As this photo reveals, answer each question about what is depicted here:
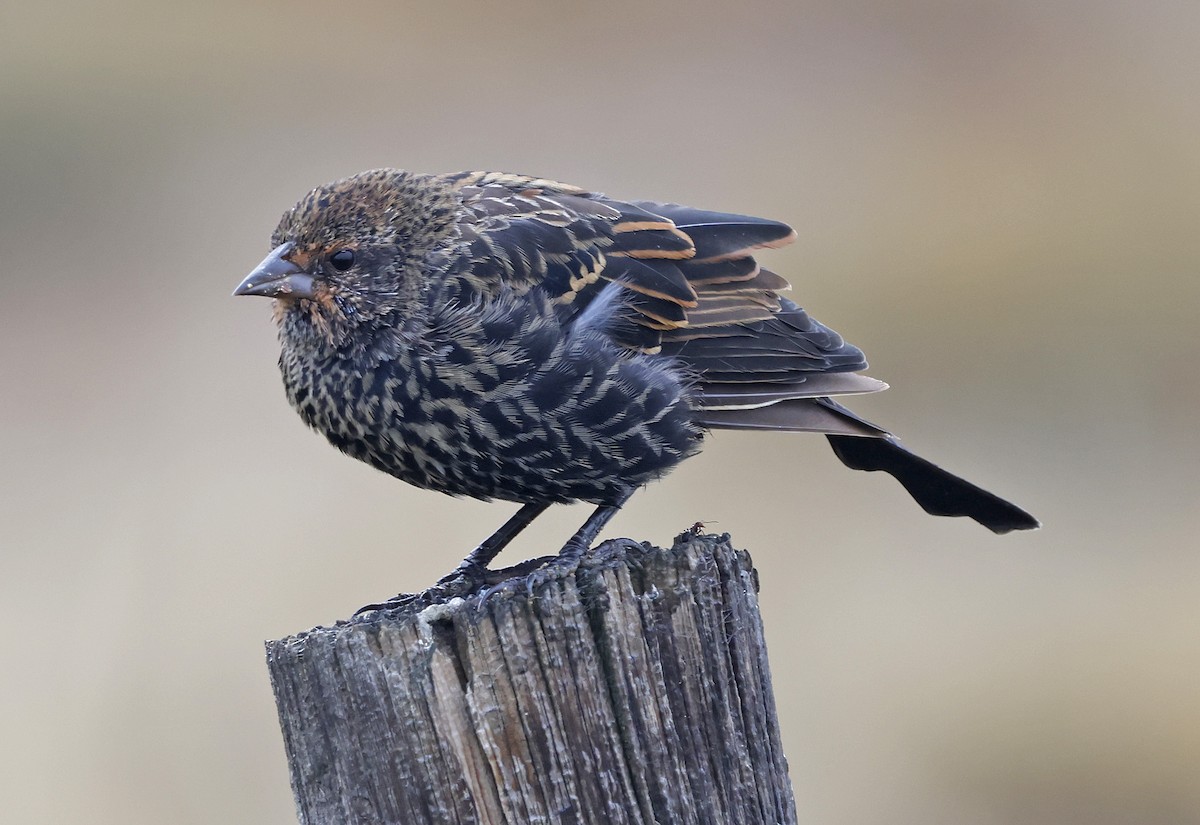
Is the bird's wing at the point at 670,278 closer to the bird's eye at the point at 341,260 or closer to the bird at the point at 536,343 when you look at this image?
the bird at the point at 536,343

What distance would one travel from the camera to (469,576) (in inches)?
155

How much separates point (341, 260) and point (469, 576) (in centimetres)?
87

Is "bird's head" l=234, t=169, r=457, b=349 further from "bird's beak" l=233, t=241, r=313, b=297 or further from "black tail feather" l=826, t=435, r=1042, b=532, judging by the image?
"black tail feather" l=826, t=435, r=1042, b=532

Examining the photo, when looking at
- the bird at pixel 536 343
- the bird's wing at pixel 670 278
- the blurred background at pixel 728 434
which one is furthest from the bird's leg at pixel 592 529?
the blurred background at pixel 728 434

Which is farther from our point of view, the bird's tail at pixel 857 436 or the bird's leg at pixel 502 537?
the bird's leg at pixel 502 537

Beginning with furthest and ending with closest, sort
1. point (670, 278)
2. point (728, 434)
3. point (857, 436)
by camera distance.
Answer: point (728, 434) < point (857, 436) < point (670, 278)

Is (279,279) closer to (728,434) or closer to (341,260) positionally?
(341,260)

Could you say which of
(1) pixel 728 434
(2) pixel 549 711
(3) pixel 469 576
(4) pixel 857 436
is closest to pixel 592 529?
(3) pixel 469 576

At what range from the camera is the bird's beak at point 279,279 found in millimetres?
3828

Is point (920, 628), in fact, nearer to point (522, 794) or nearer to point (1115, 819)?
point (1115, 819)

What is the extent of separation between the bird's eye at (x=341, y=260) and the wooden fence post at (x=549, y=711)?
5.35 ft

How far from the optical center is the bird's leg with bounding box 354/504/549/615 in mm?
3627

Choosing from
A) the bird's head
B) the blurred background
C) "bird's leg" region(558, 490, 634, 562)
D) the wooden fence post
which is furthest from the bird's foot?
the blurred background

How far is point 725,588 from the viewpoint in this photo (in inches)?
99.0
